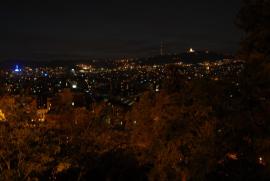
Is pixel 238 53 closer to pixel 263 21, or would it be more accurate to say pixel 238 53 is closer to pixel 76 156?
pixel 263 21

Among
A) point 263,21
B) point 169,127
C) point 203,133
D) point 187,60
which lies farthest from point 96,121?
point 187,60

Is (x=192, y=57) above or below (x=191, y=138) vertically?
above

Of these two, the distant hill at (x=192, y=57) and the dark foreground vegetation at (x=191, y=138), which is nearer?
the dark foreground vegetation at (x=191, y=138)

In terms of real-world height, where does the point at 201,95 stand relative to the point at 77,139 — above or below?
above

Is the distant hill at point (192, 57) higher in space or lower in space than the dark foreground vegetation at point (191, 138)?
higher

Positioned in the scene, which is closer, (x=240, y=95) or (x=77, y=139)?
(x=240, y=95)

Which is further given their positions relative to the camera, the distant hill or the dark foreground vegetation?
the distant hill

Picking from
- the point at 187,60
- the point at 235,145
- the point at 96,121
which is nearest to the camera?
the point at 235,145

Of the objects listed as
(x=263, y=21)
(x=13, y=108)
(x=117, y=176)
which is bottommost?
(x=117, y=176)

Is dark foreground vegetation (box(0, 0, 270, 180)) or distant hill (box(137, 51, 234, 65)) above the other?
distant hill (box(137, 51, 234, 65))

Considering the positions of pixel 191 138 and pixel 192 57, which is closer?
pixel 191 138

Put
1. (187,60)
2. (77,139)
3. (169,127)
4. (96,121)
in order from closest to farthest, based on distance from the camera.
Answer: (169,127) < (77,139) < (96,121) < (187,60)
